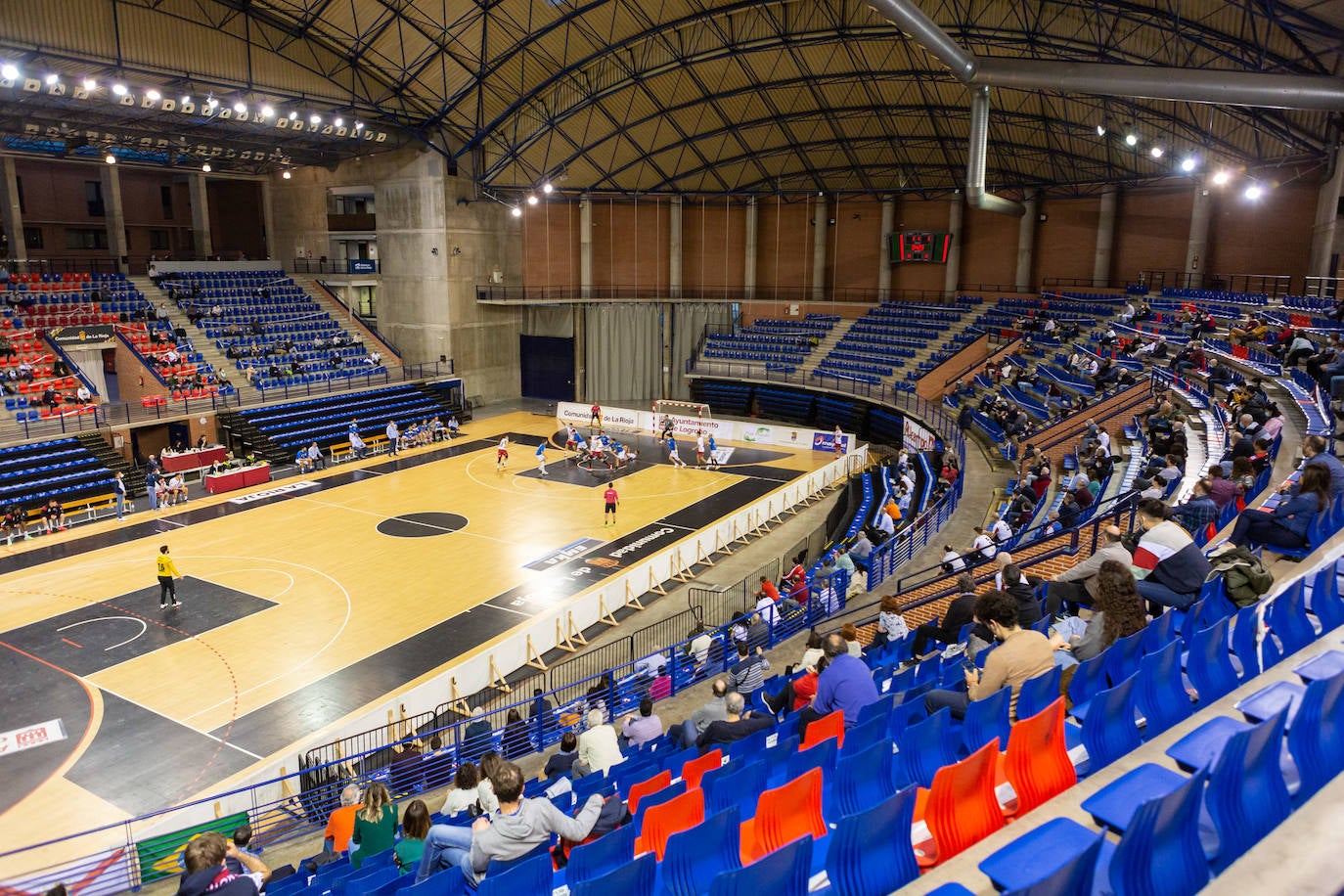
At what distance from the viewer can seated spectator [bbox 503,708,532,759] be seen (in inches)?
523

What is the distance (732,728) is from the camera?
8.73 metres

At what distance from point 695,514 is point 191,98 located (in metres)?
23.9

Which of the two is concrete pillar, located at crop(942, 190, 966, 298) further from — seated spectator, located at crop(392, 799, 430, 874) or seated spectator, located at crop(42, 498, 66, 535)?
seated spectator, located at crop(392, 799, 430, 874)

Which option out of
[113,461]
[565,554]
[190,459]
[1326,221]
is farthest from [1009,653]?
[190,459]

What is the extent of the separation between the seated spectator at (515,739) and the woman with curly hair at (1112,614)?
8.85 m

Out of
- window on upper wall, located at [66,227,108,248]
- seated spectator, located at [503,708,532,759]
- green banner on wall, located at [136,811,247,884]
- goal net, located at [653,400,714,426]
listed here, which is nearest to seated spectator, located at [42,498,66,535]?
green banner on wall, located at [136,811,247,884]

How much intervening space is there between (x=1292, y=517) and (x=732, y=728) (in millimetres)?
5583

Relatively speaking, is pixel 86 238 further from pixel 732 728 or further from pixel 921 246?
pixel 732 728

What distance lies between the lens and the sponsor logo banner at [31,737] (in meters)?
14.9

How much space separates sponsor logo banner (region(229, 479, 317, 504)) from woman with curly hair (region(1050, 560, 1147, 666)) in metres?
28.5

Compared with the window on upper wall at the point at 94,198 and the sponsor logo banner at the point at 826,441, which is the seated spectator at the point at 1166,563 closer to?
the sponsor logo banner at the point at 826,441

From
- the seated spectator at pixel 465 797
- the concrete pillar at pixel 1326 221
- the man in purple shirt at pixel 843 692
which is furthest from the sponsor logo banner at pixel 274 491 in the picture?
the concrete pillar at pixel 1326 221

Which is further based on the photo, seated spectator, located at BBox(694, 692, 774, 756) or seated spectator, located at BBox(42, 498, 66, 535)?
seated spectator, located at BBox(42, 498, 66, 535)

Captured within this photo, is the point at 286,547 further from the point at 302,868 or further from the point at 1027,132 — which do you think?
the point at 1027,132
